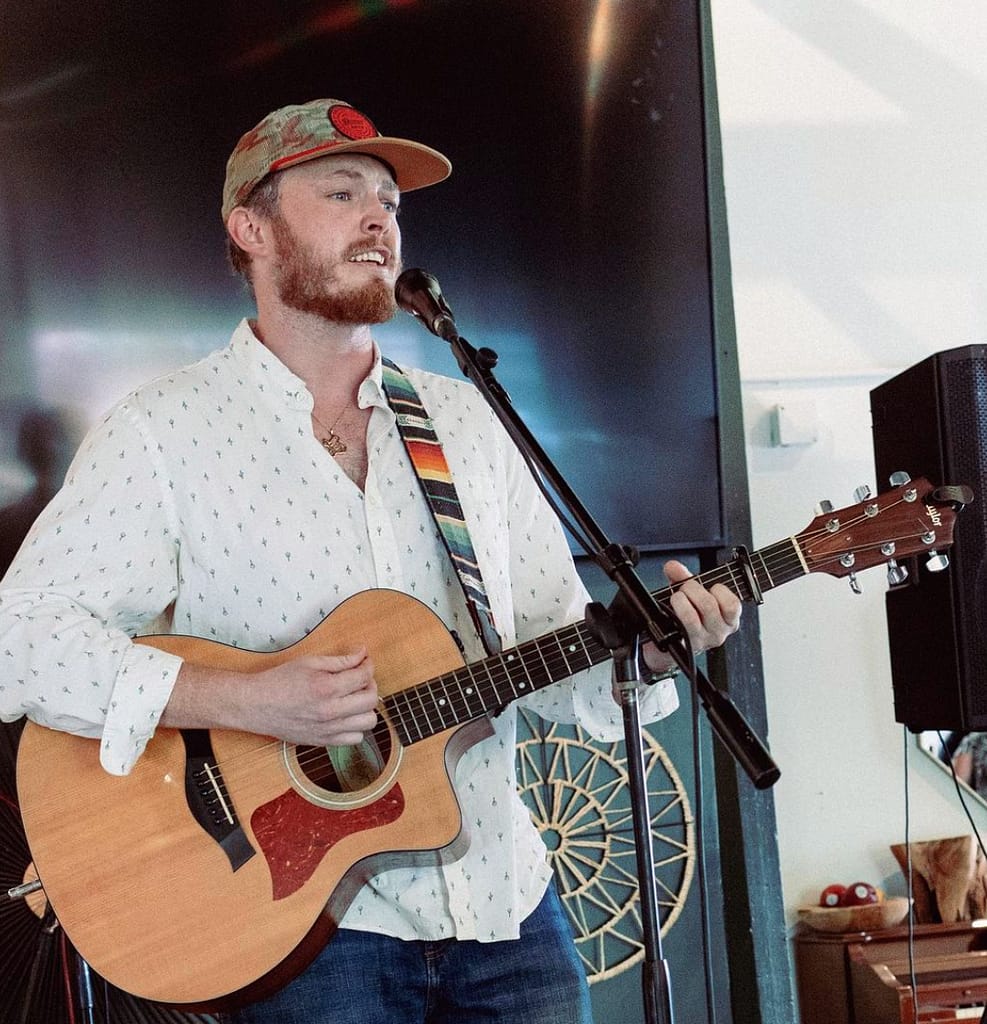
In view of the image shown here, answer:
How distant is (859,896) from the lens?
3.69 metres

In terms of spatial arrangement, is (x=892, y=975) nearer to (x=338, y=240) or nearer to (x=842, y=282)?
(x=842, y=282)

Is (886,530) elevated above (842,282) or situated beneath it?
situated beneath

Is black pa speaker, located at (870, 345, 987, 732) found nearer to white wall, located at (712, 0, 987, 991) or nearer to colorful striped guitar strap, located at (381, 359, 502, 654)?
colorful striped guitar strap, located at (381, 359, 502, 654)

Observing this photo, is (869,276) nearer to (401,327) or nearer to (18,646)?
(401,327)

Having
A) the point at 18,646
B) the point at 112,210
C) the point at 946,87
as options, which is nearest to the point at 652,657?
the point at 18,646

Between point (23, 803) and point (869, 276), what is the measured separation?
10.8 ft

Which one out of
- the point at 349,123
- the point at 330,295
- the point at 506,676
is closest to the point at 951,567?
the point at 506,676

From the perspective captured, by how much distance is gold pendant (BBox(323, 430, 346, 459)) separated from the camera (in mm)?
2098

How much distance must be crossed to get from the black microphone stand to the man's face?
451 millimetres

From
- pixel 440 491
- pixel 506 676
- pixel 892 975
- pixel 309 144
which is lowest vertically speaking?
pixel 892 975

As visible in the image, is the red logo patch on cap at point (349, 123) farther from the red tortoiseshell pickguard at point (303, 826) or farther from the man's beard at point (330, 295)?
the red tortoiseshell pickguard at point (303, 826)

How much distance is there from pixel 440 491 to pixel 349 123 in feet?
2.27

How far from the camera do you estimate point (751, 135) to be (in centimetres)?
414

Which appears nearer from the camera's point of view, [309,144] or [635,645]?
[635,645]
